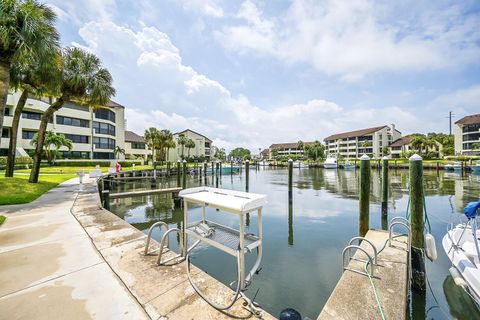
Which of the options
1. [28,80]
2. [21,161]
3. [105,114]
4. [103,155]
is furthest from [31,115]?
[28,80]

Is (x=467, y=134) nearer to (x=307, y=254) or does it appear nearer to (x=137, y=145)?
(x=307, y=254)

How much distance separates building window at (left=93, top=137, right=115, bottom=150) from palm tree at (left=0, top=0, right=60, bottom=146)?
3766cm

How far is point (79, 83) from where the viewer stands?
52.7 ft

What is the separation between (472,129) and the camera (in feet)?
200

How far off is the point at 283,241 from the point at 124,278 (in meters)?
6.61

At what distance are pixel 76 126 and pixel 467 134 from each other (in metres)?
98.0

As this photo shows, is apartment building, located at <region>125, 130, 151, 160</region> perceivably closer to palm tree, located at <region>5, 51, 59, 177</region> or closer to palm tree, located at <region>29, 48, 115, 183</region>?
palm tree, located at <region>29, 48, 115, 183</region>

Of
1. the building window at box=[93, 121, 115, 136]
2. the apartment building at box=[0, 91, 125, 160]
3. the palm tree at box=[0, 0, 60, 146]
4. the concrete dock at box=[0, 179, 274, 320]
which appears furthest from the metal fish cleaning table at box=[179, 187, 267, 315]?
the building window at box=[93, 121, 115, 136]

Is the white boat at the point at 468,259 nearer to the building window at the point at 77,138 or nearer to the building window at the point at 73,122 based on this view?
the building window at the point at 77,138

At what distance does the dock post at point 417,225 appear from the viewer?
17.0ft

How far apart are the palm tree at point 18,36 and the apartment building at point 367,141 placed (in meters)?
89.0

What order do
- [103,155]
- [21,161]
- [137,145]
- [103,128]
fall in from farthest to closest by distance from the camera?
[137,145], [103,155], [103,128], [21,161]

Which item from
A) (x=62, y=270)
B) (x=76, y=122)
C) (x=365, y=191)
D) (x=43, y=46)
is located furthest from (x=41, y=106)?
(x=365, y=191)

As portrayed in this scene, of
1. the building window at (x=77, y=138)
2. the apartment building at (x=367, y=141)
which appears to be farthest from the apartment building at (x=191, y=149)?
the apartment building at (x=367, y=141)
